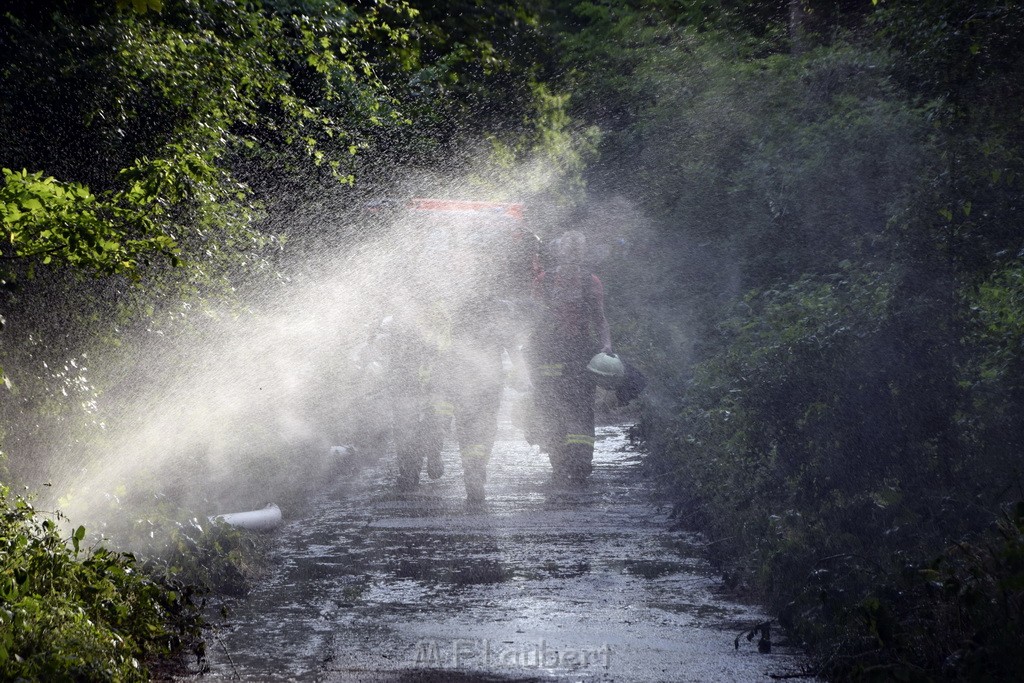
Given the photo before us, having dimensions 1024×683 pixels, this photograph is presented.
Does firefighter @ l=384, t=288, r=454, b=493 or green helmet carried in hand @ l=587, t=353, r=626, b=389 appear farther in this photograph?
green helmet carried in hand @ l=587, t=353, r=626, b=389

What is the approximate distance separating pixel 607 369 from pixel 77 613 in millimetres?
6438

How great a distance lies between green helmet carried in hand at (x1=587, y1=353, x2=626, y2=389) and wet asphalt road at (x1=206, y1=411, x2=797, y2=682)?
95 cm

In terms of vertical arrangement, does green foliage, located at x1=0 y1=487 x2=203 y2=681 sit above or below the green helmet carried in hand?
below

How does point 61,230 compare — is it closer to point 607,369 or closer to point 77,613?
point 77,613

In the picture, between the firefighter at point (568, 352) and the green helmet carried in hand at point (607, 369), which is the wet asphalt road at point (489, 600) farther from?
the green helmet carried in hand at point (607, 369)

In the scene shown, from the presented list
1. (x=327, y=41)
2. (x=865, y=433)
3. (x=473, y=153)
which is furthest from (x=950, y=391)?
(x=473, y=153)

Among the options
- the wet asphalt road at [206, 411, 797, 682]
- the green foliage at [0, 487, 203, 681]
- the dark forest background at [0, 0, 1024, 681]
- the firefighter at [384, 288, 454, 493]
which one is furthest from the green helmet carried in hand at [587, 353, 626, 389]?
the green foliage at [0, 487, 203, 681]

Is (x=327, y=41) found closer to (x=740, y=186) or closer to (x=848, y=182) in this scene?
(x=848, y=182)

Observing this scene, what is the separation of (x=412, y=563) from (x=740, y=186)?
869 centimetres

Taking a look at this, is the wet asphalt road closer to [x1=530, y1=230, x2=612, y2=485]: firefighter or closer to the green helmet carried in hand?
[x1=530, y1=230, x2=612, y2=485]: firefighter

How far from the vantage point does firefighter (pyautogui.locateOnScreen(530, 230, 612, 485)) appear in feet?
36.8

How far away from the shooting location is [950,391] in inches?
287

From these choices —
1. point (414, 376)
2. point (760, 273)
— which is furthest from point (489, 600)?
point (760, 273)

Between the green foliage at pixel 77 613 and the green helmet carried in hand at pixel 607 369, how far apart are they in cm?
522
